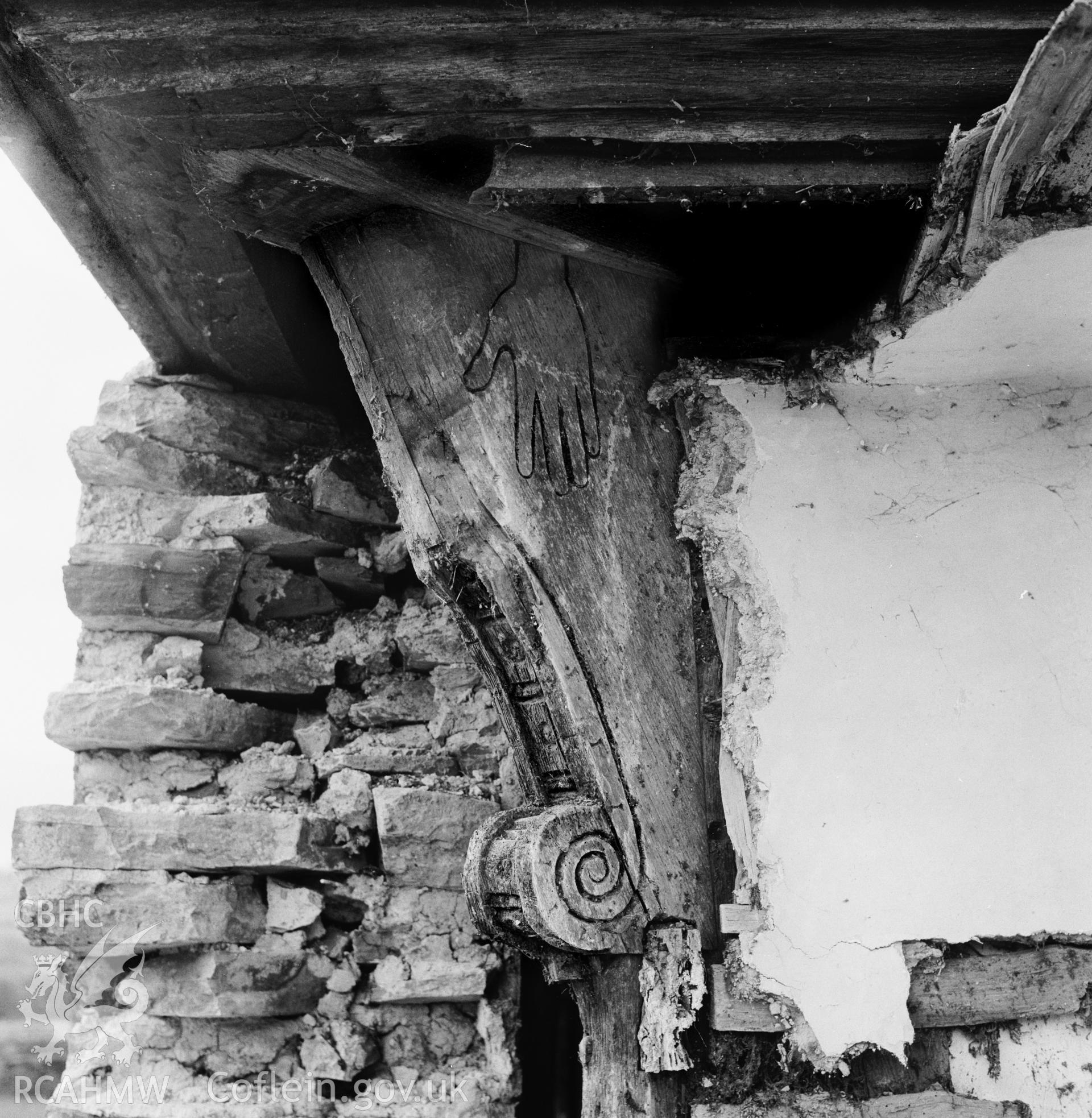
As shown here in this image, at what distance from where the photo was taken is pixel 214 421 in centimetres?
238

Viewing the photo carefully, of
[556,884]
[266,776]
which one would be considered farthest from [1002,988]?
[266,776]

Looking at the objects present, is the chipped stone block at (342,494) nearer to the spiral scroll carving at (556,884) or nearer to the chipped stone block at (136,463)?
the chipped stone block at (136,463)

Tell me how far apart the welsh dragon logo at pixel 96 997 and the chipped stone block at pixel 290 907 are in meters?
0.24

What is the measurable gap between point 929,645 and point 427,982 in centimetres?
118

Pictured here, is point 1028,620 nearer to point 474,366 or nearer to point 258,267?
point 474,366

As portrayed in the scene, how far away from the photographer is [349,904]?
6.94 feet

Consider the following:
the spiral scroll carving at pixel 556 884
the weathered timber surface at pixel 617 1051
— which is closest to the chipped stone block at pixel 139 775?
the spiral scroll carving at pixel 556 884

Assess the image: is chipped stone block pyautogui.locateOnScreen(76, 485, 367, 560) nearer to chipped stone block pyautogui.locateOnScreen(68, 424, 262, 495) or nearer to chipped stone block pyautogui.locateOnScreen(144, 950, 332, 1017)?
chipped stone block pyautogui.locateOnScreen(68, 424, 262, 495)

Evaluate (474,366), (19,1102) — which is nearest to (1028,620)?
(474,366)

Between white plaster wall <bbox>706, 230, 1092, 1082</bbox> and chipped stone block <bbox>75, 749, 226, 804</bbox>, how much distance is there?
4.09 feet

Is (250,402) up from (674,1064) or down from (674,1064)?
up

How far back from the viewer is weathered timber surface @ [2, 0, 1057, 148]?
1317mm

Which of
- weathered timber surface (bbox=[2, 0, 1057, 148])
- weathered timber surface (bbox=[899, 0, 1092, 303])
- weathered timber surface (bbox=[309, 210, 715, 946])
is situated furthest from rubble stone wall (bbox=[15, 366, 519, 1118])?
weathered timber surface (bbox=[899, 0, 1092, 303])

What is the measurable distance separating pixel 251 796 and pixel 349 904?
1.02ft
